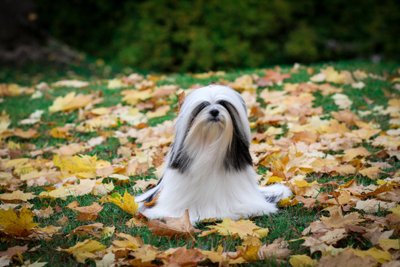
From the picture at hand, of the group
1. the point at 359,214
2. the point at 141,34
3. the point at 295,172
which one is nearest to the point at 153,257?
the point at 359,214

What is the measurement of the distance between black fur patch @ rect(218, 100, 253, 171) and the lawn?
1.36 feet

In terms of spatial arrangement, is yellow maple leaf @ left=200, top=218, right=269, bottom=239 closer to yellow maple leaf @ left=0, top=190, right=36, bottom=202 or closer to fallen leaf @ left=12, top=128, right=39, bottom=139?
yellow maple leaf @ left=0, top=190, right=36, bottom=202

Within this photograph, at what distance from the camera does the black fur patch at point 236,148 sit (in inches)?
134

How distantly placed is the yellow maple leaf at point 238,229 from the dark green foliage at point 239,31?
8547 mm

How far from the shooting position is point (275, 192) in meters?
3.96

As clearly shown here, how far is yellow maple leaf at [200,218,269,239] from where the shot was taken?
3.26 metres

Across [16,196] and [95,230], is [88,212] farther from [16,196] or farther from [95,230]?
[16,196]

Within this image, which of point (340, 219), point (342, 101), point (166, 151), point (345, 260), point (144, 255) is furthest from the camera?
point (342, 101)

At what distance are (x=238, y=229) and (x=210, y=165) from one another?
474mm

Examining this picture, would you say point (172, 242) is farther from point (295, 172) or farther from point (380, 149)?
Answer: point (380, 149)

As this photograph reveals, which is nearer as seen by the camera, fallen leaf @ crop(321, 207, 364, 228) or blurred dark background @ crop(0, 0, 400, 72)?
fallen leaf @ crop(321, 207, 364, 228)

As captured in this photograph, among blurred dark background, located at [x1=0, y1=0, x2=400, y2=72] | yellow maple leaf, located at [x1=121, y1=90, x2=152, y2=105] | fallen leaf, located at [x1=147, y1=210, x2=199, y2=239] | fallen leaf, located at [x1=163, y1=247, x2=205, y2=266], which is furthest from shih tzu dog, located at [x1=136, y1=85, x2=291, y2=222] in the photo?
blurred dark background, located at [x1=0, y1=0, x2=400, y2=72]

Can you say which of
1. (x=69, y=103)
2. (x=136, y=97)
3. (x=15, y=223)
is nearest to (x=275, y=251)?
(x=15, y=223)

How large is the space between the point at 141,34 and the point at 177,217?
9207 mm
